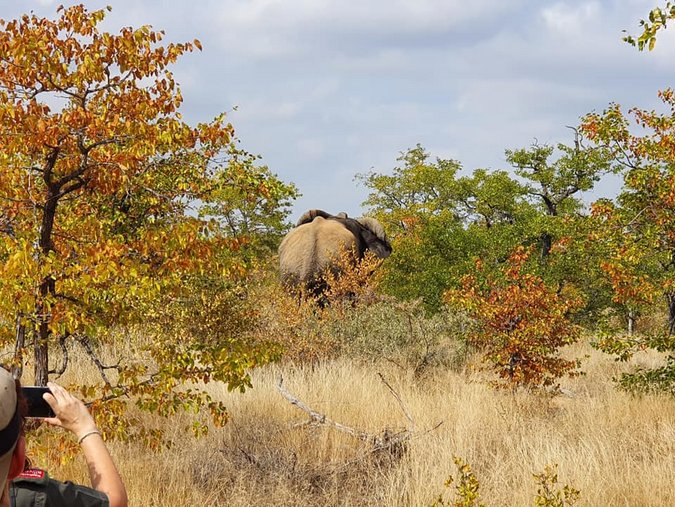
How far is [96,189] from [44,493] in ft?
16.5

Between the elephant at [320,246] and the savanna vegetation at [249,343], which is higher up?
the elephant at [320,246]

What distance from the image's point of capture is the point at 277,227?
37.4 m

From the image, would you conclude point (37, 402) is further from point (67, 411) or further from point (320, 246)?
point (320, 246)

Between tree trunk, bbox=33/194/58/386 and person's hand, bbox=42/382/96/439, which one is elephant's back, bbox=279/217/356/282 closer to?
tree trunk, bbox=33/194/58/386

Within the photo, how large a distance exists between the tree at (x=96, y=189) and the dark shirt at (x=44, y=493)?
10.3 ft

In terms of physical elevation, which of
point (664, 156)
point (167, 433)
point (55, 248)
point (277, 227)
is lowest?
point (167, 433)

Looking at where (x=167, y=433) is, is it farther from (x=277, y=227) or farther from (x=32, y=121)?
(x=277, y=227)

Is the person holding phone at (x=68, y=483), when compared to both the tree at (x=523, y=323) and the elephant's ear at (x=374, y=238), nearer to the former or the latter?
the tree at (x=523, y=323)

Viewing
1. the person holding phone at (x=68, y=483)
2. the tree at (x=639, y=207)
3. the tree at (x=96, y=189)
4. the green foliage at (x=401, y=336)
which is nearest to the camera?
the person holding phone at (x=68, y=483)

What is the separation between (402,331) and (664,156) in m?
6.43

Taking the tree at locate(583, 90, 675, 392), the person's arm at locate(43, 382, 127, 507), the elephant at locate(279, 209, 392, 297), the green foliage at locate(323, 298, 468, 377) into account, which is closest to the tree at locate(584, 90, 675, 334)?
the tree at locate(583, 90, 675, 392)

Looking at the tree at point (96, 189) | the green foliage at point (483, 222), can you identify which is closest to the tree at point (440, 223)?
the green foliage at point (483, 222)

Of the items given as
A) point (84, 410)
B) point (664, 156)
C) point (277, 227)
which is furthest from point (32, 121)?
point (277, 227)

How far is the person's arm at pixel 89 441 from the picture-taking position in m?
2.28
